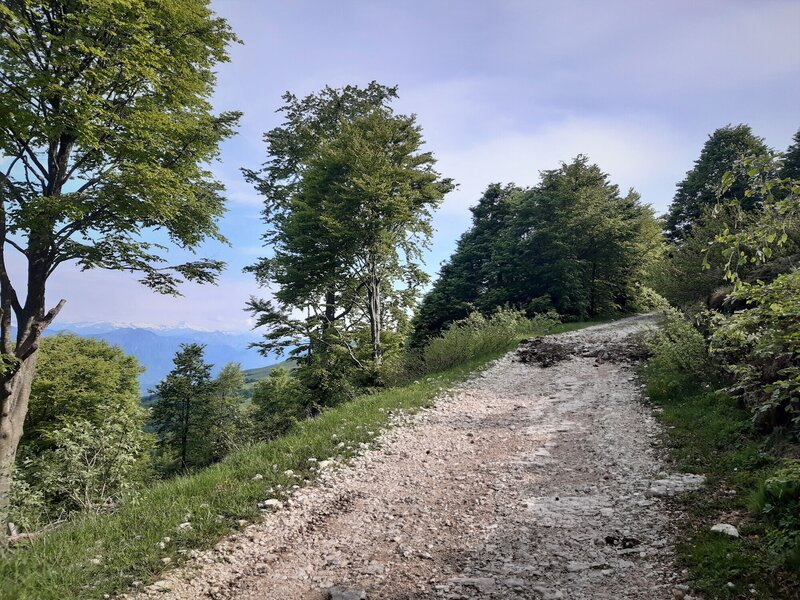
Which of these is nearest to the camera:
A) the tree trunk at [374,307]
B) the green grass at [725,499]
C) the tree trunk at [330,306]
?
the green grass at [725,499]

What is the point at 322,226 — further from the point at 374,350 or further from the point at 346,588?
the point at 346,588

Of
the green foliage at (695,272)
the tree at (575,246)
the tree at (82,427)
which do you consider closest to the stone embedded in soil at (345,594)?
the tree at (82,427)

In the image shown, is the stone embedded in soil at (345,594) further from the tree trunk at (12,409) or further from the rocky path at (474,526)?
the tree trunk at (12,409)

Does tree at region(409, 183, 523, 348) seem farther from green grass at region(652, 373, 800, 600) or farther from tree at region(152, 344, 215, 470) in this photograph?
green grass at region(652, 373, 800, 600)

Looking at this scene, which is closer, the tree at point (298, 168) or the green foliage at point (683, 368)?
the green foliage at point (683, 368)

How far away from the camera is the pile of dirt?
1592 cm

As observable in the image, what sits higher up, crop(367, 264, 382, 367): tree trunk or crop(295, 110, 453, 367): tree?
crop(295, 110, 453, 367): tree

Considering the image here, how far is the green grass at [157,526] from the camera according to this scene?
14.0 feet

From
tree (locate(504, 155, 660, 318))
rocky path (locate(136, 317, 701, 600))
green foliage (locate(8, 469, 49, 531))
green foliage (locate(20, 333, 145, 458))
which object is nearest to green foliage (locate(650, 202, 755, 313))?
rocky path (locate(136, 317, 701, 600))

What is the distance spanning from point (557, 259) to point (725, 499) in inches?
1225

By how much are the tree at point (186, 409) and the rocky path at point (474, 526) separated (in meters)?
35.5

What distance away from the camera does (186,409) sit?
38.5 metres

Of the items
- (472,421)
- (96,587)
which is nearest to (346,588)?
(96,587)

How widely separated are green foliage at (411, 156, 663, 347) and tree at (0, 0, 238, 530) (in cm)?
2245
